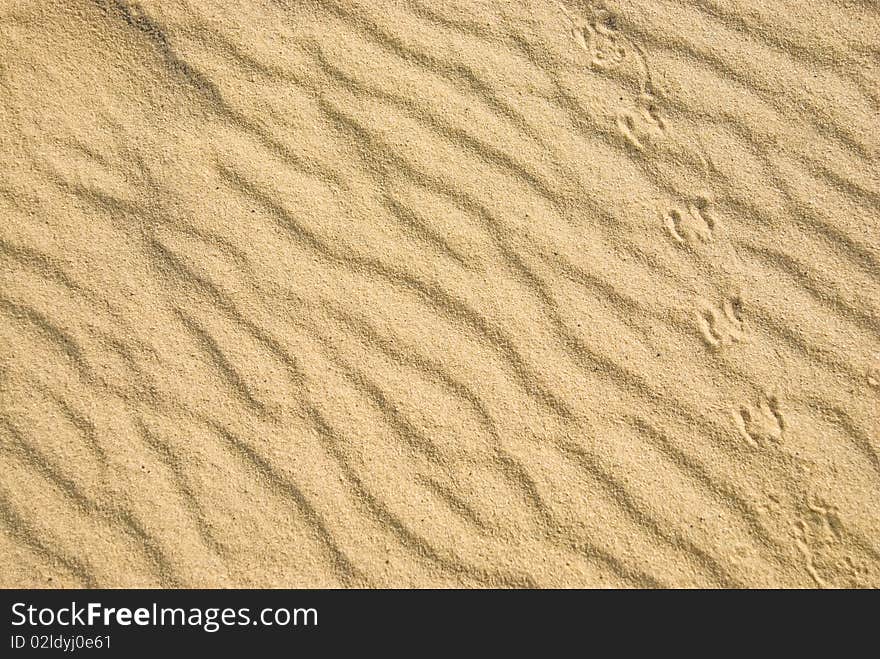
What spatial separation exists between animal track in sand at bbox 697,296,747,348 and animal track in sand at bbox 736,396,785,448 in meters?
0.21

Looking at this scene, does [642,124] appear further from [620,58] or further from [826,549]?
[826,549]

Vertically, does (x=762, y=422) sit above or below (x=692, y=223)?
below

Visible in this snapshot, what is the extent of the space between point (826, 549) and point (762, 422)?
42 centimetres

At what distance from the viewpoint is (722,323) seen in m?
2.58

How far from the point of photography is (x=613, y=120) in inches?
107

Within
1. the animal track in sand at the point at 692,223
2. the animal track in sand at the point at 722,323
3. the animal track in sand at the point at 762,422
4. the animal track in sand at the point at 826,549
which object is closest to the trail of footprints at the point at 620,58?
the animal track in sand at the point at 692,223

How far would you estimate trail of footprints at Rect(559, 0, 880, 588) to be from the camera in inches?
96.3
